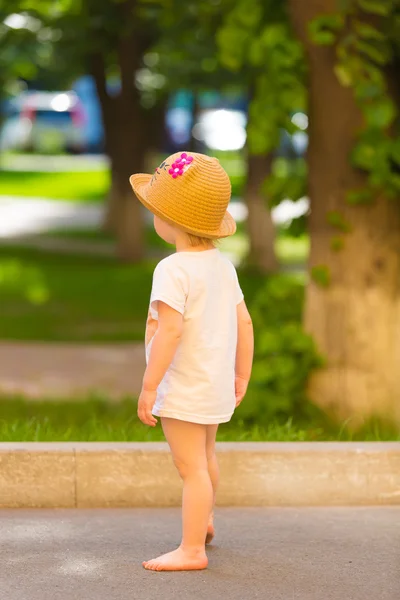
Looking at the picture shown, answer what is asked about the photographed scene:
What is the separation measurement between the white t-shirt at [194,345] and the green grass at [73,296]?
22.5ft

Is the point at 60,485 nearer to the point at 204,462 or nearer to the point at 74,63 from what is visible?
the point at 204,462

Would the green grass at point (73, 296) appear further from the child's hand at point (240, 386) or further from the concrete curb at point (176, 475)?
the child's hand at point (240, 386)

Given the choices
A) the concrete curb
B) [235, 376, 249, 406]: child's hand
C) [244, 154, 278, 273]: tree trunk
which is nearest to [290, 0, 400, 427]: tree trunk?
the concrete curb

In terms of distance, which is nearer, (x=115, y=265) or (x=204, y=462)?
(x=204, y=462)

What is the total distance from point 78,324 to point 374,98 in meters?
5.89

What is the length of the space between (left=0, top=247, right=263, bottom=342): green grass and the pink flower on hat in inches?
270

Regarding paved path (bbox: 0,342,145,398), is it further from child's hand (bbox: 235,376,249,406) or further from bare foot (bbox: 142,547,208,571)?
bare foot (bbox: 142,547,208,571)

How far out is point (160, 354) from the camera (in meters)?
4.71

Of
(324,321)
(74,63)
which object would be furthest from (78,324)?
(74,63)

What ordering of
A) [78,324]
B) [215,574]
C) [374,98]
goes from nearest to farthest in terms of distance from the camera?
[215,574] → [374,98] → [78,324]

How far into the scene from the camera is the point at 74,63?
18500mm

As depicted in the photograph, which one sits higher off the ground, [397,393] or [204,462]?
[204,462]

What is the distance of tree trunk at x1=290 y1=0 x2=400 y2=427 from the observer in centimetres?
743

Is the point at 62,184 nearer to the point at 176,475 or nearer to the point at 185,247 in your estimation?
the point at 176,475
